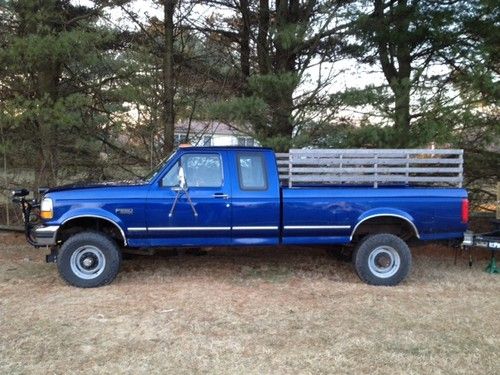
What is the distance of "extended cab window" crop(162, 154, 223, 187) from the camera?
261 inches

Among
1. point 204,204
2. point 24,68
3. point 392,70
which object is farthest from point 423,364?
point 24,68

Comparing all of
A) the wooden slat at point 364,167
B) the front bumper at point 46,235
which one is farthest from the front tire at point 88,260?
the wooden slat at point 364,167

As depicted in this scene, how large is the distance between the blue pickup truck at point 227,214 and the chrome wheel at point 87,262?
0.01 metres

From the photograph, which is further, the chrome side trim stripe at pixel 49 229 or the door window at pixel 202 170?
the door window at pixel 202 170

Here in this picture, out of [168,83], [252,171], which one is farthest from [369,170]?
[168,83]

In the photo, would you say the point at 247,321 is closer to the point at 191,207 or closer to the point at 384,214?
the point at 191,207

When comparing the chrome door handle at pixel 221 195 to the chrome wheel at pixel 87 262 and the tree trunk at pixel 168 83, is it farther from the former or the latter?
the tree trunk at pixel 168 83

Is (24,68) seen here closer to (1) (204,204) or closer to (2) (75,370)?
(1) (204,204)

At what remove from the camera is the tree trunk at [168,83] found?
10516 millimetres

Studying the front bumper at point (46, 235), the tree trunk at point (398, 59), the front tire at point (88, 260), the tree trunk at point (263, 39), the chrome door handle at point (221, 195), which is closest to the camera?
the front bumper at point (46, 235)

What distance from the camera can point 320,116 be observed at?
9.65 meters

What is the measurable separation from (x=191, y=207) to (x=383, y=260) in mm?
2619

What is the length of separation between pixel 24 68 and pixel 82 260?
4.66 m

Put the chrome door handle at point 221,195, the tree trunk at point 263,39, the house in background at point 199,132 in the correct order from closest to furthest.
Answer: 1. the chrome door handle at point 221,195
2. the tree trunk at point 263,39
3. the house in background at point 199,132
